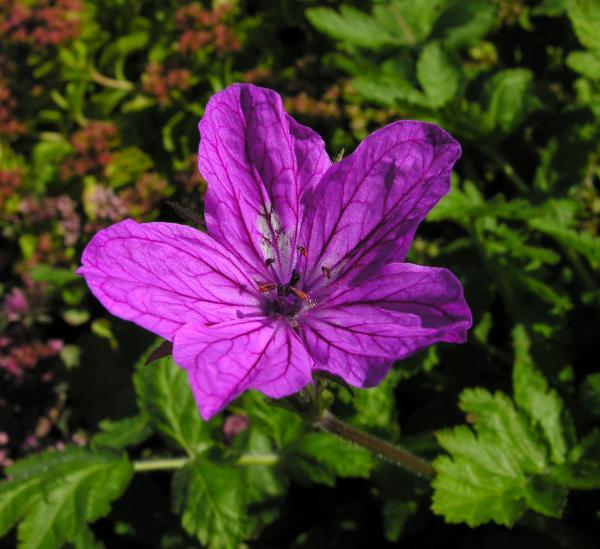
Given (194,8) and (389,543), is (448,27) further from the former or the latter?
(389,543)

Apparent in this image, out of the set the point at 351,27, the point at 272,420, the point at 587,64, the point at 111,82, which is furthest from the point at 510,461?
the point at 111,82

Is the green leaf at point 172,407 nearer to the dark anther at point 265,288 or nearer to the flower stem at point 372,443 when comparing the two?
the flower stem at point 372,443

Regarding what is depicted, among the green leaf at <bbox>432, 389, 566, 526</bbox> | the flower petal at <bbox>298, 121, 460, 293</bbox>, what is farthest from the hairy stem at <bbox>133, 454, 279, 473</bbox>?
the flower petal at <bbox>298, 121, 460, 293</bbox>

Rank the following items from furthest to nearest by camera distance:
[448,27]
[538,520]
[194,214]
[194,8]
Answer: [194,8] → [448,27] → [538,520] → [194,214]

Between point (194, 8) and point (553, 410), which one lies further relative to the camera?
point (194, 8)

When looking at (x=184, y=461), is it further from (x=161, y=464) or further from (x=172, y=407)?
(x=172, y=407)

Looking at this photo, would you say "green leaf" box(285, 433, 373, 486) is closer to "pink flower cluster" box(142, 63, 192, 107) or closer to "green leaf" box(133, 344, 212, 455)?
"green leaf" box(133, 344, 212, 455)

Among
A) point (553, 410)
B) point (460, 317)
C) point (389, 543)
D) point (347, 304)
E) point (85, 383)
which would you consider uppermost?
point (460, 317)

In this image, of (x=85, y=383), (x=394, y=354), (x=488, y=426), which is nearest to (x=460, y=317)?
(x=394, y=354)
